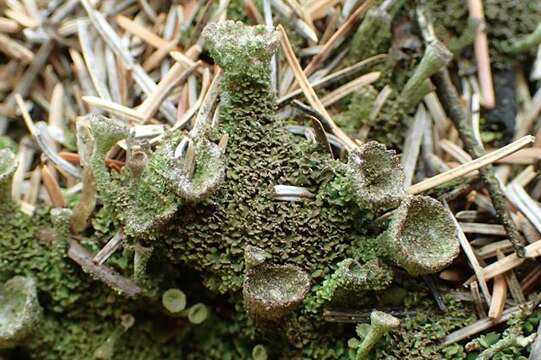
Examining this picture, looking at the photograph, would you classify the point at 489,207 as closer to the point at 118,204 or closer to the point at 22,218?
the point at 118,204

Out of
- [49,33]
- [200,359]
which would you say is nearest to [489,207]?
[200,359]

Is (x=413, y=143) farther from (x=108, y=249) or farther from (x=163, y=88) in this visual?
(x=108, y=249)

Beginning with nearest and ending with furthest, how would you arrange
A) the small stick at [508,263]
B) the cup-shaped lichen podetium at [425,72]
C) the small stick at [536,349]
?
the small stick at [536,349]
the small stick at [508,263]
the cup-shaped lichen podetium at [425,72]

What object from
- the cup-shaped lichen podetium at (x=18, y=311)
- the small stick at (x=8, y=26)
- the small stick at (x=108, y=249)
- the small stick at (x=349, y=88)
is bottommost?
the cup-shaped lichen podetium at (x=18, y=311)

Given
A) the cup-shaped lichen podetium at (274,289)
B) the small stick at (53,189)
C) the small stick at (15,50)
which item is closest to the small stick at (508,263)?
the cup-shaped lichen podetium at (274,289)

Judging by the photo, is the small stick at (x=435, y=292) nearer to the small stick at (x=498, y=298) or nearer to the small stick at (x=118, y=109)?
the small stick at (x=498, y=298)

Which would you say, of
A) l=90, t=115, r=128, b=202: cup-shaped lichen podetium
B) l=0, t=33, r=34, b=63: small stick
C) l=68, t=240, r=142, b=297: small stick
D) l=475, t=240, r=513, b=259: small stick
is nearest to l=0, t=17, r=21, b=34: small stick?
l=0, t=33, r=34, b=63: small stick

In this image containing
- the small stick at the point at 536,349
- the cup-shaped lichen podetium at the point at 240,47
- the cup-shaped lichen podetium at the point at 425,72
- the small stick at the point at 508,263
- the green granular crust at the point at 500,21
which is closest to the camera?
the small stick at the point at 536,349
